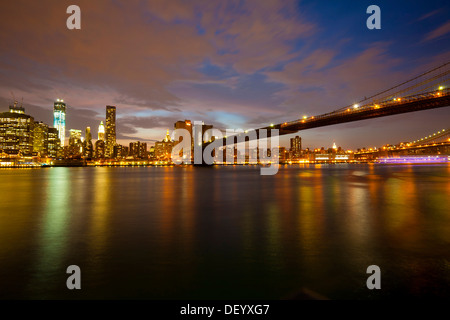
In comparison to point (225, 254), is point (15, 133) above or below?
above

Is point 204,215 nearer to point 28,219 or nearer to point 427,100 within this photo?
point 28,219

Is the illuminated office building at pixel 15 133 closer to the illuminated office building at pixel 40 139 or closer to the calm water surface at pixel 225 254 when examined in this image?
the illuminated office building at pixel 40 139

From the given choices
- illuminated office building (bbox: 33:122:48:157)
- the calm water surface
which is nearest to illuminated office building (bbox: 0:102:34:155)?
illuminated office building (bbox: 33:122:48:157)

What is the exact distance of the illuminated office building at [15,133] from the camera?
548 ft

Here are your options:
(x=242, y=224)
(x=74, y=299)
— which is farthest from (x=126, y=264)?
(x=242, y=224)

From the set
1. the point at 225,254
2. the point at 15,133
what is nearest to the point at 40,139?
the point at 15,133

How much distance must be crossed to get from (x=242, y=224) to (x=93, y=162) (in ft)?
611

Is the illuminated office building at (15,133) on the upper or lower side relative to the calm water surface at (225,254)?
upper

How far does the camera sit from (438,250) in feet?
24.8

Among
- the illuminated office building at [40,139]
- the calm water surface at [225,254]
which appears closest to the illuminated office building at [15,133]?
the illuminated office building at [40,139]

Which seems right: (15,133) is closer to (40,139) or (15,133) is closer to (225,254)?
(40,139)

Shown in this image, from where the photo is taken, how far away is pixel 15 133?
170m
